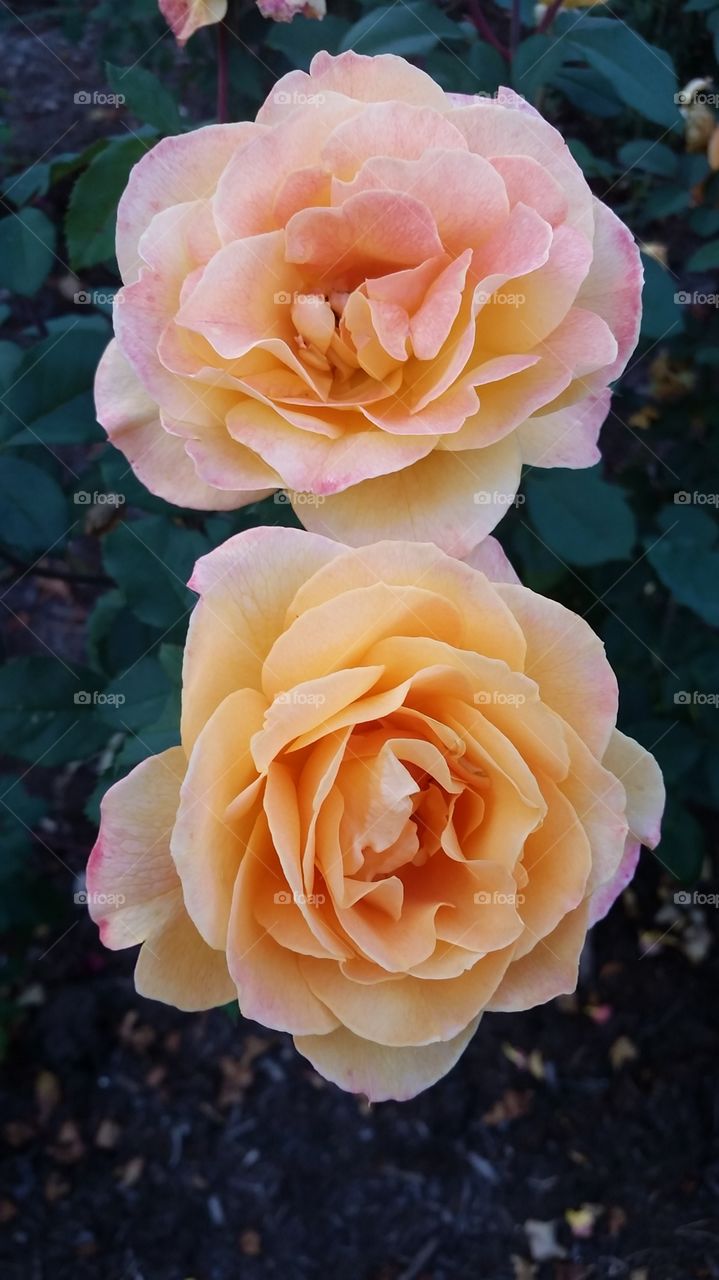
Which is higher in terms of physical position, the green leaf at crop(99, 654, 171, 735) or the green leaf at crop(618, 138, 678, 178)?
the green leaf at crop(618, 138, 678, 178)

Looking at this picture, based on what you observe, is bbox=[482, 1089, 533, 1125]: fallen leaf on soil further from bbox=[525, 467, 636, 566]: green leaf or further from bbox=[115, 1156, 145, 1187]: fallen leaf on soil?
bbox=[525, 467, 636, 566]: green leaf

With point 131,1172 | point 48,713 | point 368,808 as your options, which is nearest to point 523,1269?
point 131,1172

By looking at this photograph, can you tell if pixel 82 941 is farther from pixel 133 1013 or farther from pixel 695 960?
pixel 695 960

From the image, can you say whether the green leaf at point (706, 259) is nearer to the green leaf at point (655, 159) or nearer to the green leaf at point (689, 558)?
the green leaf at point (655, 159)

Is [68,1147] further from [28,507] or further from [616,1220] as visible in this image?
[28,507]

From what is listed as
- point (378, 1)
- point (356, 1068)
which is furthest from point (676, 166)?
point (356, 1068)

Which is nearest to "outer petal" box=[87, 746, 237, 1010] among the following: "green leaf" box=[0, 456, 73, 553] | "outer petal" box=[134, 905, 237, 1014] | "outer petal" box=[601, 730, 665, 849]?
"outer petal" box=[134, 905, 237, 1014]

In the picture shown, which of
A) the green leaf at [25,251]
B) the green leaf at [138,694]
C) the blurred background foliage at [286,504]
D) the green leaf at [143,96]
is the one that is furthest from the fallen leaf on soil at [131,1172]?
the green leaf at [143,96]
